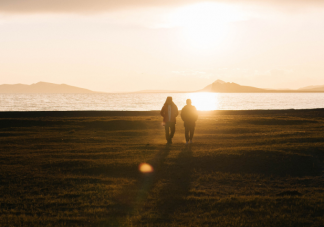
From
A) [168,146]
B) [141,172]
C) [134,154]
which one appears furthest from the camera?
[168,146]

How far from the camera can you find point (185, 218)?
267 inches

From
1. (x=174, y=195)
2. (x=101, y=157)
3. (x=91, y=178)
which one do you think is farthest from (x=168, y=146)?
(x=174, y=195)

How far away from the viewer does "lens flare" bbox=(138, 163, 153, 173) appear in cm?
1100

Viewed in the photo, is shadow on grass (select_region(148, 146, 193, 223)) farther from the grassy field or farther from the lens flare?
the lens flare

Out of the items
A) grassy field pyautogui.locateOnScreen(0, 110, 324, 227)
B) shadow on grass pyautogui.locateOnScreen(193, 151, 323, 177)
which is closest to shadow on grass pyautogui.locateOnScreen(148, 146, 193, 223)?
grassy field pyautogui.locateOnScreen(0, 110, 324, 227)

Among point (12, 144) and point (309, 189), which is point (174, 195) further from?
point (12, 144)

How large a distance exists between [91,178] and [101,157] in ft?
11.1

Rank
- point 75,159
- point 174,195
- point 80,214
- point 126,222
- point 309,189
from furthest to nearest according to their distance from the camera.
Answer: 1. point 75,159
2. point 309,189
3. point 174,195
4. point 80,214
5. point 126,222

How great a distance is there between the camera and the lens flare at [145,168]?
36.1ft

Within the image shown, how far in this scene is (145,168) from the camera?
1136 centimetres

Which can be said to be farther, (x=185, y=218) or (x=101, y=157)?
(x=101, y=157)

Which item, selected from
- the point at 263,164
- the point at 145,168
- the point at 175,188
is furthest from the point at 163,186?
the point at 263,164

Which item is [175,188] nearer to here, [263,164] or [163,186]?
[163,186]

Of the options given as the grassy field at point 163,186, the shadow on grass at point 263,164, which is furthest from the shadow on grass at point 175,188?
the shadow on grass at point 263,164
